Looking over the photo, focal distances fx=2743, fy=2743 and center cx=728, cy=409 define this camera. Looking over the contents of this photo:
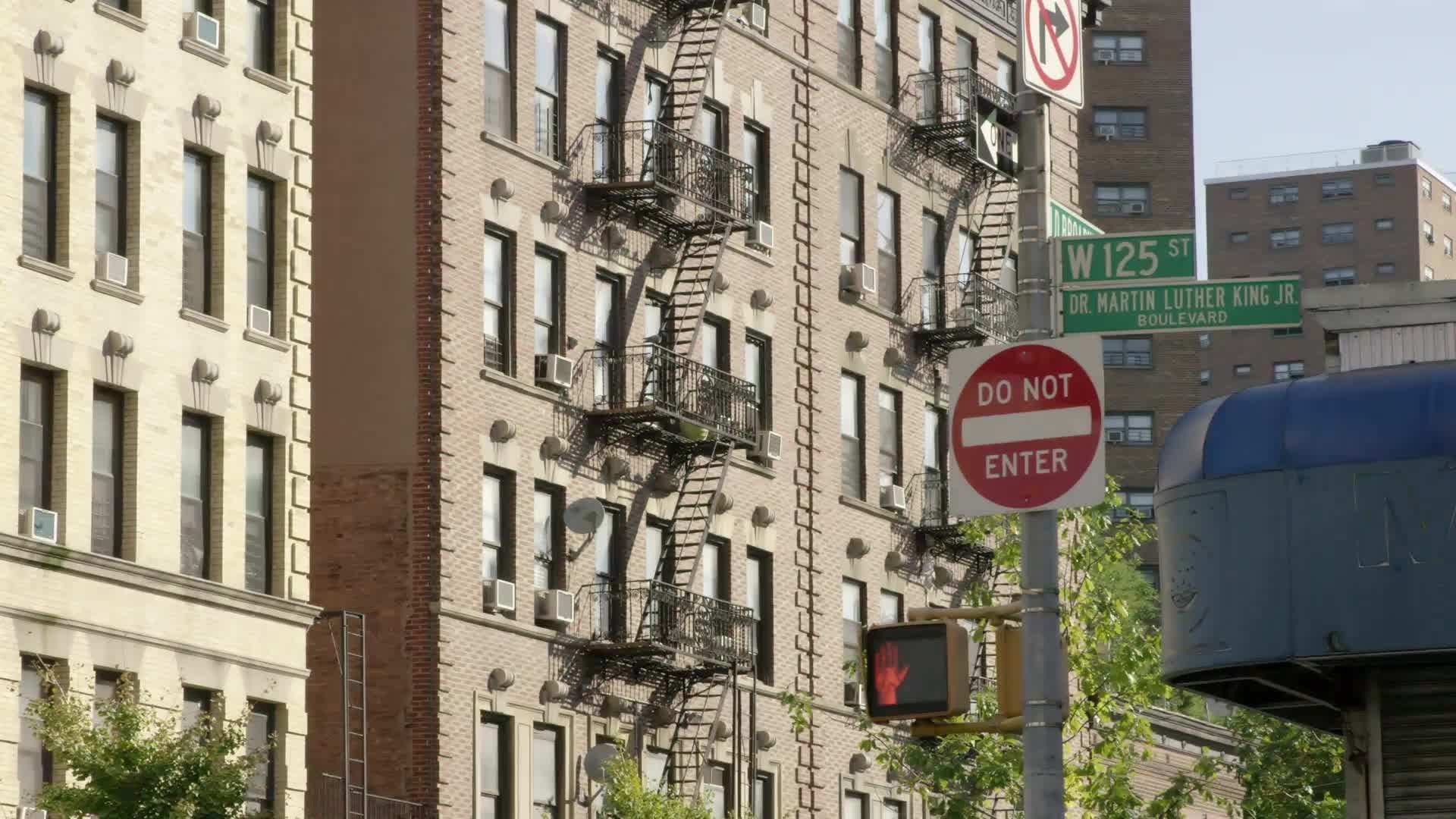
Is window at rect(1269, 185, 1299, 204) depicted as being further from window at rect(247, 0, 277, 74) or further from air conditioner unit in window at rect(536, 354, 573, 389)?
window at rect(247, 0, 277, 74)

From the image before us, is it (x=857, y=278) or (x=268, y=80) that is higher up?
(x=857, y=278)

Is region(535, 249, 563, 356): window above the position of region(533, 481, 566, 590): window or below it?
above

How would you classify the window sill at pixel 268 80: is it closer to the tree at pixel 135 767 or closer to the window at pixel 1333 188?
the tree at pixel 135 767

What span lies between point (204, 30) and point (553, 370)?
31.0 feet

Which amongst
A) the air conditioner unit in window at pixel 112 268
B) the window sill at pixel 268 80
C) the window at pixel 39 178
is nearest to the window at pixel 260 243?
the window sill at pixel 268 80

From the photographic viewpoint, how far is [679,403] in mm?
46281

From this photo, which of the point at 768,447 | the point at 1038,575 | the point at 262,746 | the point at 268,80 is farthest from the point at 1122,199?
the point at 1038,575

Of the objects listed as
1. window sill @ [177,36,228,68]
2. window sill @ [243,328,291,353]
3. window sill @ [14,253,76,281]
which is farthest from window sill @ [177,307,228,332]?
window sill @ [177,36,228,68]

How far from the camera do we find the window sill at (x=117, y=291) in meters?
34.6

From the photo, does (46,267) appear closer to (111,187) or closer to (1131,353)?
(111,187)

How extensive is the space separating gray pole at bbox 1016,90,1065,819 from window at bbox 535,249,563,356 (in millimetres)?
28655

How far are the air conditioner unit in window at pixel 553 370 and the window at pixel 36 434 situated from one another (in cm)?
1163

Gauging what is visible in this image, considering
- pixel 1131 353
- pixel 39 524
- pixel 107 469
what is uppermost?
pixel 1131 353

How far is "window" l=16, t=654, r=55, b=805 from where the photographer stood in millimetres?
32938
